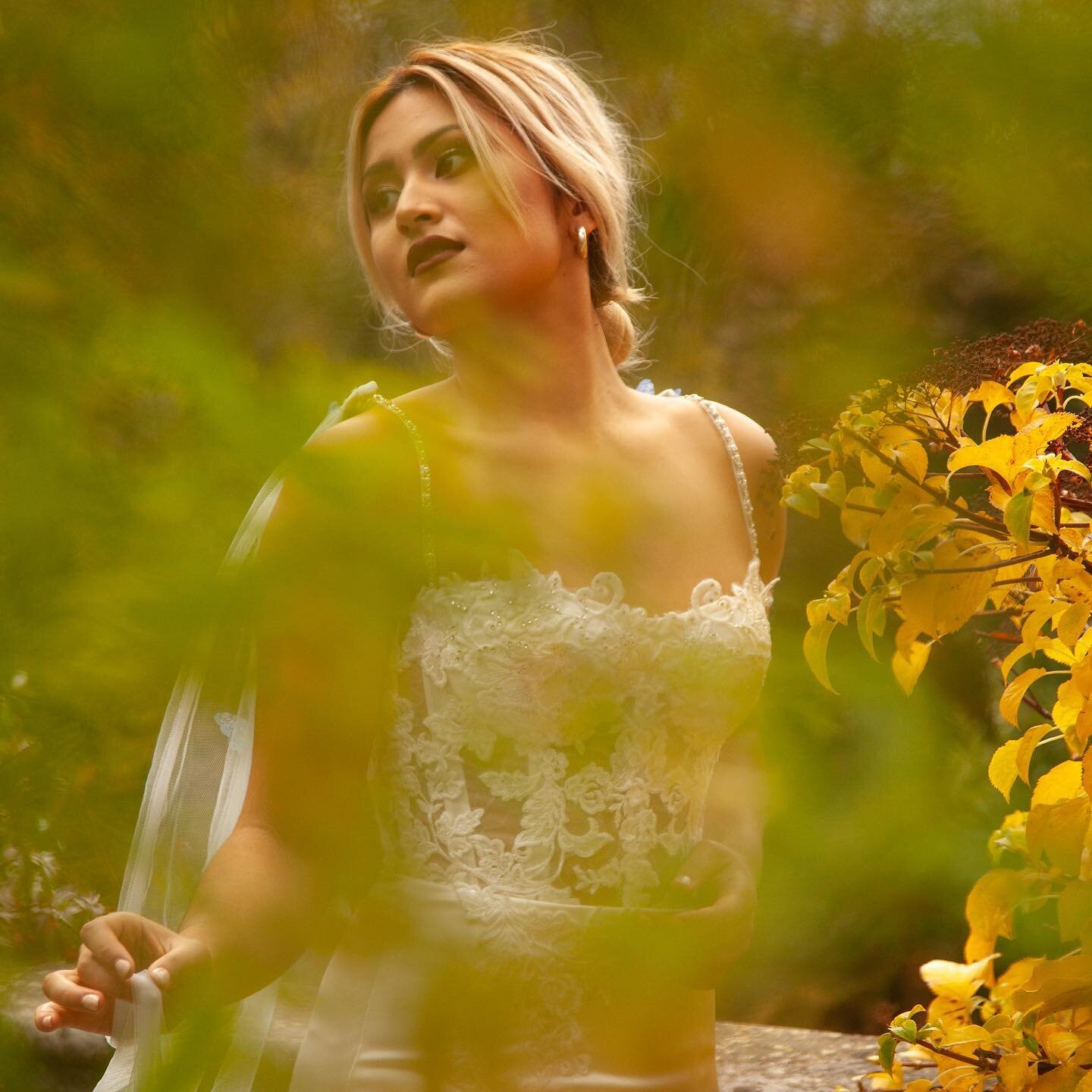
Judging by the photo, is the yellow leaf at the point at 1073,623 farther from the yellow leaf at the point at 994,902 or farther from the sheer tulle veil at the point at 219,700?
the sheer tulle veil at the point at 219,700

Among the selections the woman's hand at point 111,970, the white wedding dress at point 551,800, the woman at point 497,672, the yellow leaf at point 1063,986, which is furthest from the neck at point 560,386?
the woman's hand at point 111,970

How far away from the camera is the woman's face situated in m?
1.08

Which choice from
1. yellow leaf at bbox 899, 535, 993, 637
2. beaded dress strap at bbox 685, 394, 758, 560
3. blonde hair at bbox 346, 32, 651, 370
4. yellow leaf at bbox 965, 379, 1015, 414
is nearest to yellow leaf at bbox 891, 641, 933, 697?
yellow leaf at bbox 899, 535, 993, 637

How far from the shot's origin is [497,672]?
147 centimetres

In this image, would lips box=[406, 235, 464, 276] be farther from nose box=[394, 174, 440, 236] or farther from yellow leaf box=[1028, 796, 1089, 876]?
yellow leaf box=[1028, 796, 1089, 876]

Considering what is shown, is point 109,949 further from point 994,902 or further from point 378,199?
point 378,199

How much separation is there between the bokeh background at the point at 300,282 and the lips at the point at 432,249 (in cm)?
71

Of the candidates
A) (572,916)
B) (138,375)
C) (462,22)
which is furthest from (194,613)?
(572,916)

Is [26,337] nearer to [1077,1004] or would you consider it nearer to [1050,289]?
[1050,289]

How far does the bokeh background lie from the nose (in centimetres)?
73

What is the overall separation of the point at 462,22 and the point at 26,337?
0.89 feet

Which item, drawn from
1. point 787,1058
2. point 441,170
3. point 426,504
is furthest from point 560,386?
point 426,504

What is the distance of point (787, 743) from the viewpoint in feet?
1.03

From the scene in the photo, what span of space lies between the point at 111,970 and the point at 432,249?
0.79 metres
